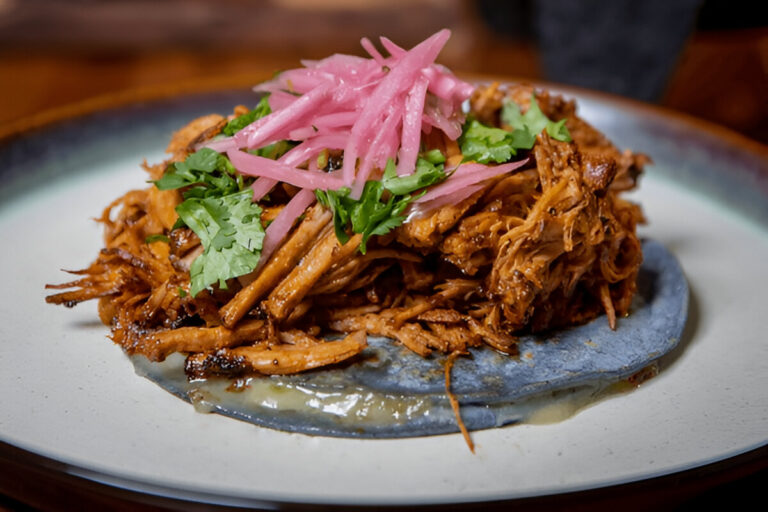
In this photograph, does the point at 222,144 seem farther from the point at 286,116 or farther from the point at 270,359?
the point at 270,359

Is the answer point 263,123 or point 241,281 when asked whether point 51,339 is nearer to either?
point 241,281

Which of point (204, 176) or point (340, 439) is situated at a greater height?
point (204, 176)

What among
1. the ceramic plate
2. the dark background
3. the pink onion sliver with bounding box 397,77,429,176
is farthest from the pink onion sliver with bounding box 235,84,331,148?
the dark background

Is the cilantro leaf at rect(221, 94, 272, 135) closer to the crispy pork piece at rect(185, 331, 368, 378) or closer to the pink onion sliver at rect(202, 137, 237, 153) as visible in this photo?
the pink onion sliver at rect(202, 137, 237, 153)

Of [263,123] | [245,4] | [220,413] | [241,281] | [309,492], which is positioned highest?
[245,4]

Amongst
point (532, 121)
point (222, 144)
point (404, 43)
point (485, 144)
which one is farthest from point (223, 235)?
point (404, 43)

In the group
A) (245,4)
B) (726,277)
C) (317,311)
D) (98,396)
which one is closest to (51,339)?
(98,396)
